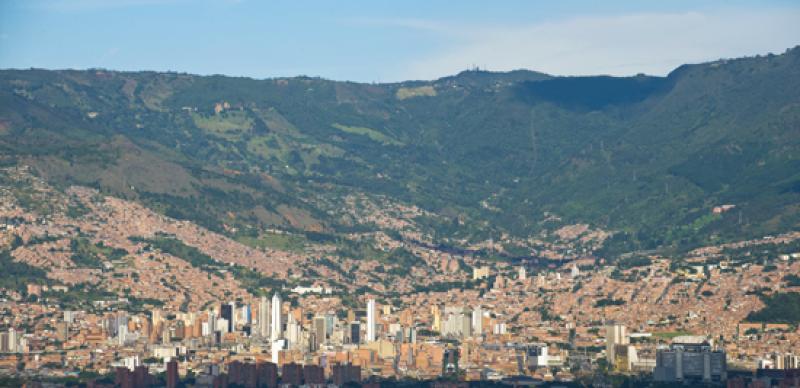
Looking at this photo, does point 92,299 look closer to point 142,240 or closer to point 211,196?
point 142,240

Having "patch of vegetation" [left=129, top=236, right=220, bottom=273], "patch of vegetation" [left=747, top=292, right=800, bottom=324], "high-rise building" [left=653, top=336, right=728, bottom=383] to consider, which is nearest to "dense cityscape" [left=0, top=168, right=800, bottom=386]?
"high-rise building" [left=653, top=336, right=728, bottom=383]

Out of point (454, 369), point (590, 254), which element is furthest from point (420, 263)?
point (454, 369)

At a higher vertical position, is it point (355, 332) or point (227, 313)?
point (227, 313)

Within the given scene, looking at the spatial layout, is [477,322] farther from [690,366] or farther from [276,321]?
[690,366]

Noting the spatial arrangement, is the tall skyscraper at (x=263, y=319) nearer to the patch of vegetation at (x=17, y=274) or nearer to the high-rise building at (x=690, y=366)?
the patch of vegetation at (x=17, y=274)

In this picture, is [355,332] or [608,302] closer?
[355,332]

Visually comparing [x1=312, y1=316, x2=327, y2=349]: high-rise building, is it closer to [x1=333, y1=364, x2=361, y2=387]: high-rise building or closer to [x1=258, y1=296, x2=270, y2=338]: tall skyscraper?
[x1=258, y1=296, x2=270, y2=338]: tall skyscraper

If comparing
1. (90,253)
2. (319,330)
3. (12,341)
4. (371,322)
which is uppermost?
(90,253)

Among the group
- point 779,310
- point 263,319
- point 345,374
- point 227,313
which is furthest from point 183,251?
point 345,374
